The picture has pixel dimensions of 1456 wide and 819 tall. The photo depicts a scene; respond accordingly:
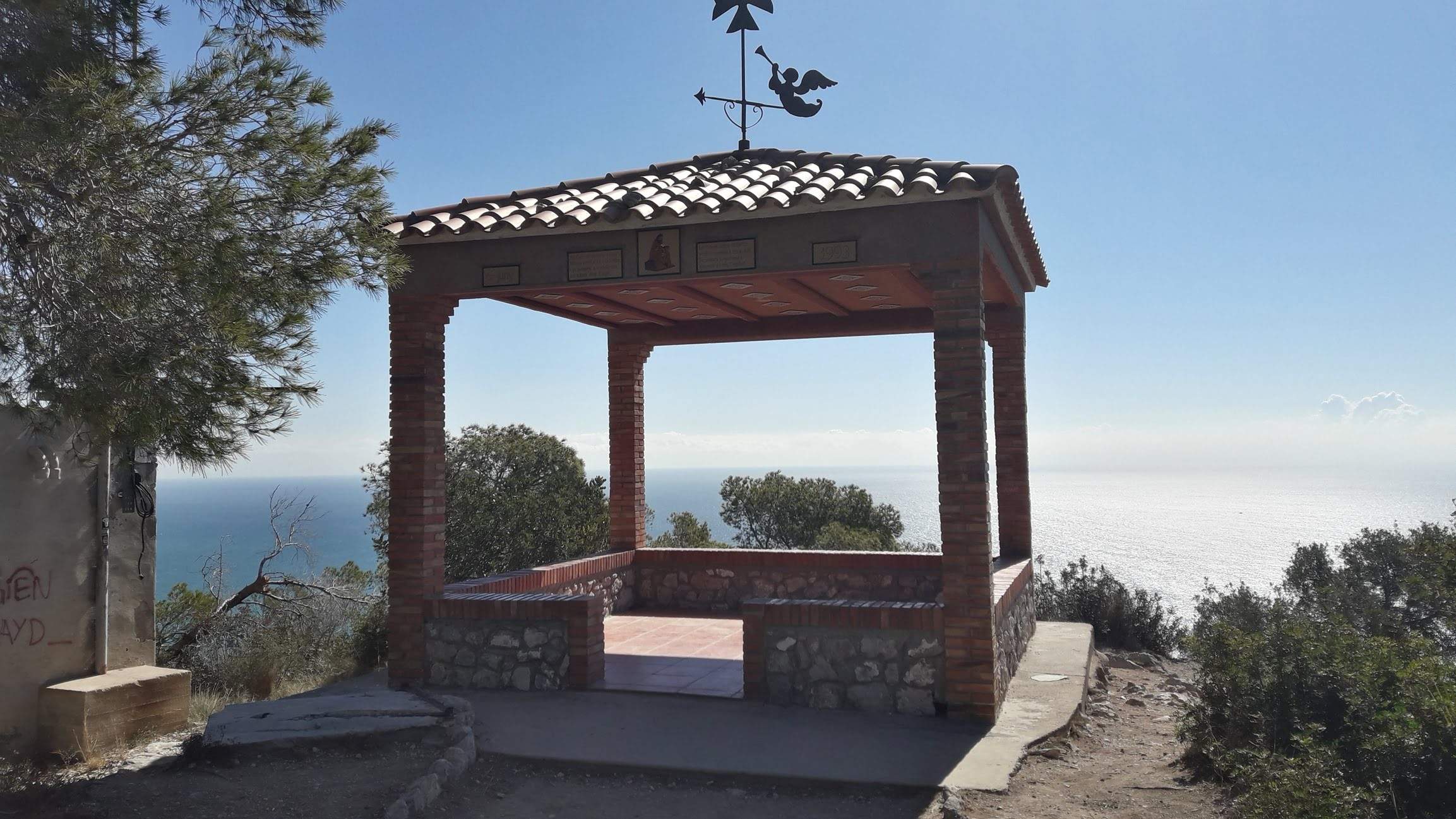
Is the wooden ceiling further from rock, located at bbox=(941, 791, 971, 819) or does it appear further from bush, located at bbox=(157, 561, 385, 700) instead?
bush, located at bbox=(157, 561, 385, 700)

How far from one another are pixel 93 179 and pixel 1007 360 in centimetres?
792

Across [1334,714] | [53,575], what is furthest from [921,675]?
[53,575]

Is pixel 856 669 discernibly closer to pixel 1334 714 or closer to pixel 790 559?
pixel 1334 714

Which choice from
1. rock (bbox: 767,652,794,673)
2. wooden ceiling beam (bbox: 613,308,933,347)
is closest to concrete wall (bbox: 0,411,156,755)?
rock (bbox: 767,652,794,673)

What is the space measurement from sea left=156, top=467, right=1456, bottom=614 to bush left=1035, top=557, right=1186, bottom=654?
3834 millimetres

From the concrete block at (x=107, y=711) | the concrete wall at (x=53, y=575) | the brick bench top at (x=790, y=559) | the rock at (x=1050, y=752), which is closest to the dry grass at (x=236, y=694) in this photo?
the concrete block at (x=107, y=711)

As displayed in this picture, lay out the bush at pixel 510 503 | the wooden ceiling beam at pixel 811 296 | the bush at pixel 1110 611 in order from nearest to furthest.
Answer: the wooden ceiling beam at pixel 811 296
the bush at pixel 1110 611
the bush at pixel 510 503

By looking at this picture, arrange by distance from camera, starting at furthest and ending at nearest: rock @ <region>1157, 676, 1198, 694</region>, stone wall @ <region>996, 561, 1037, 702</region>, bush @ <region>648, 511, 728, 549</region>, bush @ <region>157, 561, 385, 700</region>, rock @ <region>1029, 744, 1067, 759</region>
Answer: bush @ <region>648, 511, 728, 549</region> < bush @ <region>157, 561, 385, 700</region> < rock @ <region>1157, 676, 1198, 694</region> < stone wall @ <region>996, 561, 1037, 702</region> < rock @ <region>1029, 744, 1067, 759</region>

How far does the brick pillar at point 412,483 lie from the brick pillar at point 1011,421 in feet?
18.1

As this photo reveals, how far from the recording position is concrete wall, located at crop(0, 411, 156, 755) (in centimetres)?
658

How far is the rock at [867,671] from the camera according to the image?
6613 mm

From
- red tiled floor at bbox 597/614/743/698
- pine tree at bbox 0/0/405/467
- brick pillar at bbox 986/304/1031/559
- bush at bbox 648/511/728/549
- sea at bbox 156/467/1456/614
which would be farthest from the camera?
sea at bbox 156/467/1456/614

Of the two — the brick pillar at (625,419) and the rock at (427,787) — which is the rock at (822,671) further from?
the brick pillar at (625,419)

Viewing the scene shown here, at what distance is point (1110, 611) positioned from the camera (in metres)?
11.6
